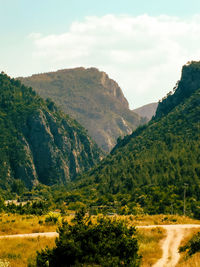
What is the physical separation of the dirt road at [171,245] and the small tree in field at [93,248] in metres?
6.20

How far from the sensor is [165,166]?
378 ft

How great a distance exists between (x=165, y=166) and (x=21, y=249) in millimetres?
90303

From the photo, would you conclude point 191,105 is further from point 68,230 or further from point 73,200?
point 68,230

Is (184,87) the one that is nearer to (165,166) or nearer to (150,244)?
(165,166)

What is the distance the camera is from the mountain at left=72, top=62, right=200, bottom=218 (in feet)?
298

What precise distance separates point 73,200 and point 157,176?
38.8m

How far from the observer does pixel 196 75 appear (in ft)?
572

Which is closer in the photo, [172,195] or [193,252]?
[193,252]

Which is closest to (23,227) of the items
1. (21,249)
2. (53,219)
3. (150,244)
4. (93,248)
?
(53,219)

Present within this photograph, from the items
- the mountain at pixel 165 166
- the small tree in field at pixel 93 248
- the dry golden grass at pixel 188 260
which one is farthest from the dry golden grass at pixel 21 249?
the mountain at pixel 165 166

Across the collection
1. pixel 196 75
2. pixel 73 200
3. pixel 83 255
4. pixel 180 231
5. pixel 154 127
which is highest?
pixel 196 75

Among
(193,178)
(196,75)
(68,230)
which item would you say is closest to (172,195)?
(193,178)

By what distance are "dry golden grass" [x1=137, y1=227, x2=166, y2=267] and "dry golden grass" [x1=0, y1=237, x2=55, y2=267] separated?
800 centimetres

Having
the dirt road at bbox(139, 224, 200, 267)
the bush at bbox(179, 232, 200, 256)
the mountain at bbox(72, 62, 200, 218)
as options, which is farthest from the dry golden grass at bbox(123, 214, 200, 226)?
the mountain at bbox(72, 62, 200, 218)
